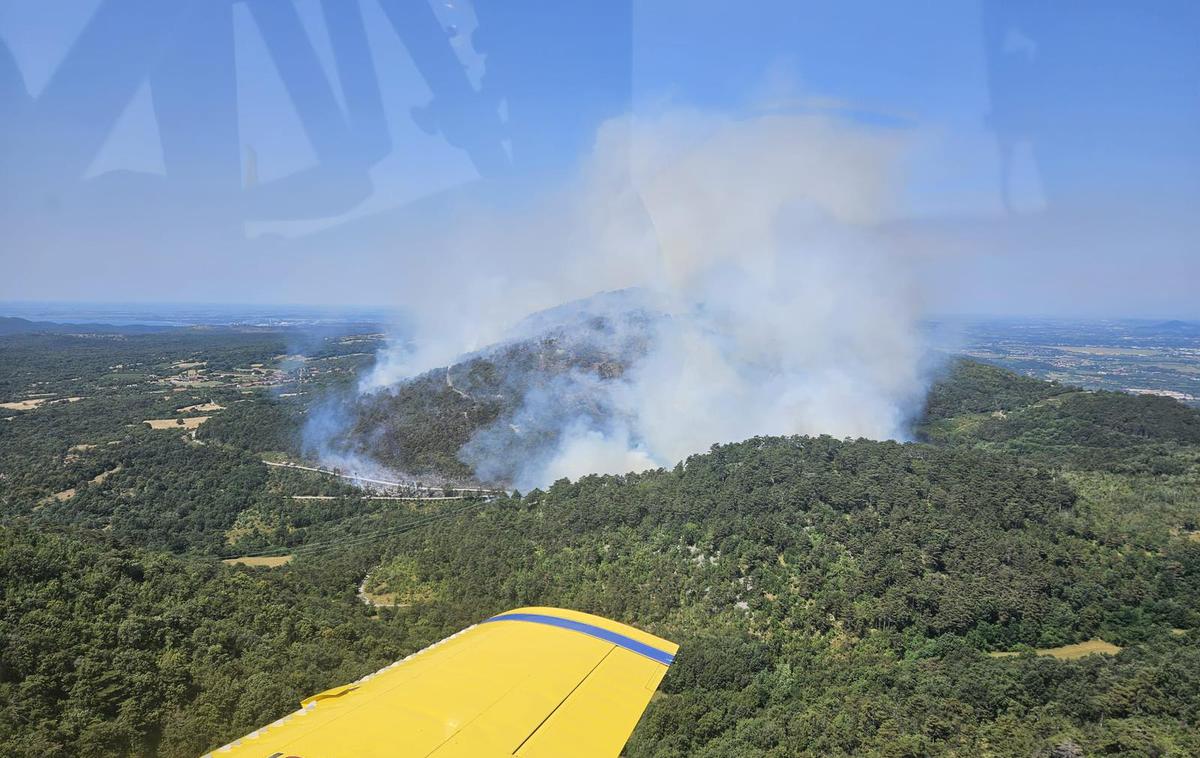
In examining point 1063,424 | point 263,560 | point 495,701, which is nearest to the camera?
point 495,701

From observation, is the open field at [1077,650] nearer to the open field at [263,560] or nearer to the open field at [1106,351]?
the open field at [263,560]

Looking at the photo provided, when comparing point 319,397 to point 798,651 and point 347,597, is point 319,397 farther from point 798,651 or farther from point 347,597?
point 798,651

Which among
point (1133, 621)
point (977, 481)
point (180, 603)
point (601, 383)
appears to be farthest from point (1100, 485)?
point (180, 603)

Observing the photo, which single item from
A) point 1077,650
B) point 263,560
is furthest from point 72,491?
point 1077,650

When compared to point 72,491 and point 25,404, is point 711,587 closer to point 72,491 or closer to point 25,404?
point 72,491

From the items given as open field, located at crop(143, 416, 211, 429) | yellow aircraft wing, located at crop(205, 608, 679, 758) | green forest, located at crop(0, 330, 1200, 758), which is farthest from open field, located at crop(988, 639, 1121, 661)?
open field, located at crop(143, 416, 211, 429)

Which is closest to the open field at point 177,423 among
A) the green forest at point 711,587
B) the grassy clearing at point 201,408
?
the grassy clearing at point 201,408

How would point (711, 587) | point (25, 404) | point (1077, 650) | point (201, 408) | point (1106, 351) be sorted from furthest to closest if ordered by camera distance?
point (1106, 351) → point (201, 408) → point (25, 404) → point (711, 587) → point (1077, 650)
